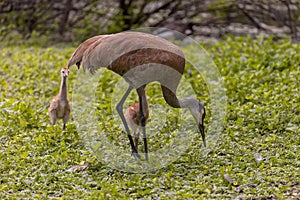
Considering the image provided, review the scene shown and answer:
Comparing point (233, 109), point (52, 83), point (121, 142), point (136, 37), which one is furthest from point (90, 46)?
point (52, 83)

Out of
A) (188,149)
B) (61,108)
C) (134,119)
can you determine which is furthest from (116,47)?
(61,108)

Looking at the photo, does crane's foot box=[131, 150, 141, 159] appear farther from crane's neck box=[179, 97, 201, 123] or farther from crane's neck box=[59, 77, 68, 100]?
crane's neck box=[59, 77, 68, 100]

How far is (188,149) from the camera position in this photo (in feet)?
21.7

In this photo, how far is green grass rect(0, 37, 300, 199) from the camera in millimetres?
5555

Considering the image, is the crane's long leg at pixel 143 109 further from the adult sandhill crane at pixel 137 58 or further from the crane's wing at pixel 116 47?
the crane's wing at pixel 116 47

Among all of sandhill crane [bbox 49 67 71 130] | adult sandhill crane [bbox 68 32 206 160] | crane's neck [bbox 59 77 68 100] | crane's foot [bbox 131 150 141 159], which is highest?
adult sandhill crane [bbox 68 32 206 160]

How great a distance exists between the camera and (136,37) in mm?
6156

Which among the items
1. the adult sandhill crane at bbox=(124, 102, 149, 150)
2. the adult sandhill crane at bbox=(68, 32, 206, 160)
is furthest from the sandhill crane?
the adult sandhill crane at bbox=(68, 32, 206, 160)

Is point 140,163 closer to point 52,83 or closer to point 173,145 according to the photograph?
point 173,145

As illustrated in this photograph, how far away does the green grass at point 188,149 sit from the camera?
555 cm

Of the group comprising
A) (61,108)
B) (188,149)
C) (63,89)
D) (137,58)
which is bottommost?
(188,149)

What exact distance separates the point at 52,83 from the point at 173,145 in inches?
129

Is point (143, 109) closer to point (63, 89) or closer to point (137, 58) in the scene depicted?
point (137, 58)

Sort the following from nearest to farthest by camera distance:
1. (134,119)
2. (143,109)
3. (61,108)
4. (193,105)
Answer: (193,105) < (143,109) < (134,119) < (61,108)
